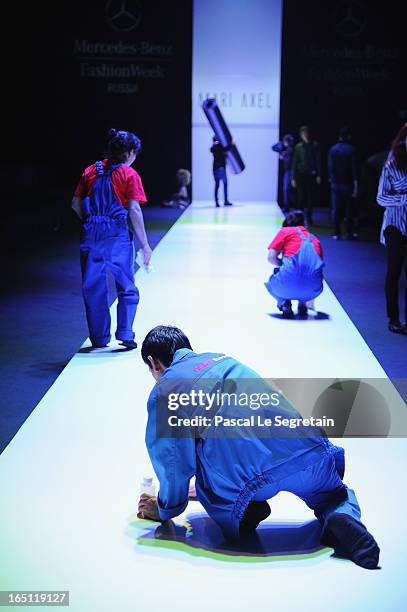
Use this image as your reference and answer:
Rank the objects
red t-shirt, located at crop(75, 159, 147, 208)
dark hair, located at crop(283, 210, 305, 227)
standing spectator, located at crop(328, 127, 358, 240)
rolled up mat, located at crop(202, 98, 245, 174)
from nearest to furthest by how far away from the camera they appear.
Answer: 1. red t-shirt, located at crop(75, 159, 147, 208)
2. dark hair, located at crop(283, 210, 305, 227)
3. standing spectator, located at crop(328, 127, 358, 240)
4. rolled up mat, located at crop(202, 98, 245, 174)

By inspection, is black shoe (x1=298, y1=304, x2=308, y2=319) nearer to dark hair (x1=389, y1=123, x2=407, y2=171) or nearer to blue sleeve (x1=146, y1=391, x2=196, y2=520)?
dark hair (x1=389, y1=123, x2=407, y2=171)

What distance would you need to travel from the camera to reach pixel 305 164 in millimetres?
11938


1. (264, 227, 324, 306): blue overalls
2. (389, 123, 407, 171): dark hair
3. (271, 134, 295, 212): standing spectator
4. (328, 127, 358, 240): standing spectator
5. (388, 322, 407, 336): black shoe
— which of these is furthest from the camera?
(271, 134, 295, 212): standing spectator

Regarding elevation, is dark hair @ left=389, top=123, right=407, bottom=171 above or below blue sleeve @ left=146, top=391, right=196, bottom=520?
above

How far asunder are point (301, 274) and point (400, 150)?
103 centimetres

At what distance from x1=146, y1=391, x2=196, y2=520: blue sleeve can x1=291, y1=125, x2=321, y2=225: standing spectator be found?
9590 mm

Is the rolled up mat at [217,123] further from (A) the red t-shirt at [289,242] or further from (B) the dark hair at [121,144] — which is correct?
(B) the dark hair at [121,144]

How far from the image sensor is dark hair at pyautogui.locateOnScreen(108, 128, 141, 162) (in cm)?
500

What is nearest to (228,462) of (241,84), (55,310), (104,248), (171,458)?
(171,458)

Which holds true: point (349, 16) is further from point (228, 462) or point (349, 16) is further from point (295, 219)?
point (228, 462)

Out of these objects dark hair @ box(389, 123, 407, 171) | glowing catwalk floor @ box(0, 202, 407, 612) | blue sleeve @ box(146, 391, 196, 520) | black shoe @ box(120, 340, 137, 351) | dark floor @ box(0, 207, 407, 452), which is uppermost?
dark hair @ box(389, 123, 407, 171)

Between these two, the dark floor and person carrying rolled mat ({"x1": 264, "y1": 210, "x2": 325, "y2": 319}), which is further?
person carrying rolled mat ({"x1": 264, "y1": 210, "x2": 325, "y2": 319})

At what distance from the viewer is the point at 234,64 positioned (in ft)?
55.1

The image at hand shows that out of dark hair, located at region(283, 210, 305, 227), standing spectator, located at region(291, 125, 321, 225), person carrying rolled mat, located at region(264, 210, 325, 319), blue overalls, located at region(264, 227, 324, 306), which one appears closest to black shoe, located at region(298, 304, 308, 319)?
person carrying rolled mat, located at region(264, 210, 325, 319)
